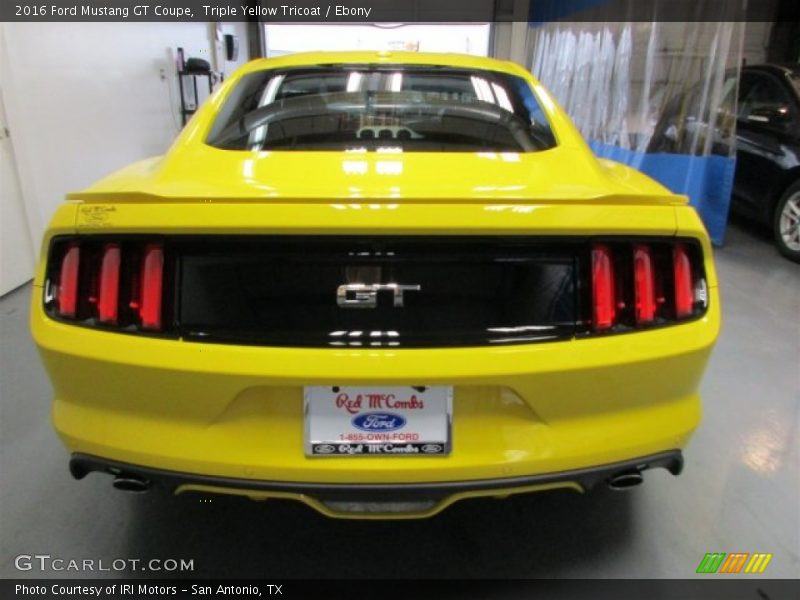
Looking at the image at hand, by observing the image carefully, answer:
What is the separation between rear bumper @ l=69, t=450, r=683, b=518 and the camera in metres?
1.17

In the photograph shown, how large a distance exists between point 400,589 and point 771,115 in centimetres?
501

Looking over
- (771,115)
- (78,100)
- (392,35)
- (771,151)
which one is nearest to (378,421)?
(78,100)

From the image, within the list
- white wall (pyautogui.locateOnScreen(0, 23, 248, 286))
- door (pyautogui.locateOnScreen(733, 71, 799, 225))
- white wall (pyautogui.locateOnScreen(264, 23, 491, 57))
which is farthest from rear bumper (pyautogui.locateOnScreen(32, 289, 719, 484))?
white wall (pyautogui.locateOnScreen(264, 23, 491, 57))

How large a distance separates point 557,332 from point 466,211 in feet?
1.04

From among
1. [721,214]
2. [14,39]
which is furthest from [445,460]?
[721,214]

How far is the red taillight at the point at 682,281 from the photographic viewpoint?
1219mm

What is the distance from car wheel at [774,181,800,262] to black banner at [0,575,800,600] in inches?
145

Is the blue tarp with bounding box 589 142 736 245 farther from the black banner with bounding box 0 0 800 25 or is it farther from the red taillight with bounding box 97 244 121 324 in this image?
the red taillight with bounding box 97 244 121 324

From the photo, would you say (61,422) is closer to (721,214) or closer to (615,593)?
(615,593)

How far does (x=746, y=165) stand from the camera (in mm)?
4930

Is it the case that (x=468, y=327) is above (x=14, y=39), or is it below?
below

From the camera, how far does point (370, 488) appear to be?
1.17 m

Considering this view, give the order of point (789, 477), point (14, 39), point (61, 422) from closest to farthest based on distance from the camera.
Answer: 1. point (61, 422)
2. point (789, 477)
3. point (14, 39)

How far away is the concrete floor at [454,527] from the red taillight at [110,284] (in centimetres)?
79
